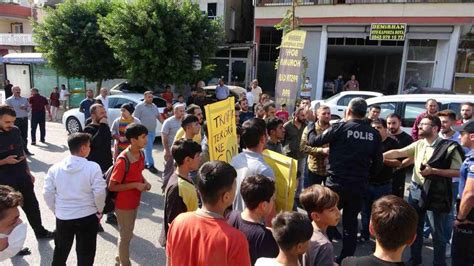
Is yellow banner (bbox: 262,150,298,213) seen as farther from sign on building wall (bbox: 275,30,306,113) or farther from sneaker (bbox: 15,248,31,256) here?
sign on building wall (bbox: 275,30,306,113)

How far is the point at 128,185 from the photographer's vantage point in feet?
11.3

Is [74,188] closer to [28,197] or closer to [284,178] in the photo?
[28,197]

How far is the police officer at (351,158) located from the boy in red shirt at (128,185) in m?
1.88

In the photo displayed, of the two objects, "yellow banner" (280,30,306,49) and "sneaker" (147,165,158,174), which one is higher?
"yellow banner" (280,30,306,49)

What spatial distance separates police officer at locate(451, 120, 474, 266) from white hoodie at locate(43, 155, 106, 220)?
3110 millimetres

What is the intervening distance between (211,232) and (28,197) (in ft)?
11.6

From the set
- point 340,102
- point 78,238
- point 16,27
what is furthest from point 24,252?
point 16,27

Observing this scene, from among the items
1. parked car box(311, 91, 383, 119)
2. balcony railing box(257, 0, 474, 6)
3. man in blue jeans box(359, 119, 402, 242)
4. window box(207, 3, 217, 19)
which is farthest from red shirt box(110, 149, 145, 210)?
window box(207, 3, 217, 19)

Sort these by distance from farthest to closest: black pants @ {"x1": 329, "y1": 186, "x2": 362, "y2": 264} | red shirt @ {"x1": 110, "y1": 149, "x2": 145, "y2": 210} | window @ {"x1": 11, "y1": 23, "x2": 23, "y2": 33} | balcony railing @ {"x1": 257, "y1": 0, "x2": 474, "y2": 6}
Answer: window @ {"x1": 11, "y1": 23, "x2": 23, "y2": 33} < balcony railing @ {"x1": 257, "y1": 0, "x2": 474, "y2": 6} < black pants @ {"x1": 329, "y1": 186, "x2": 362, "y2": 264} < red shirt @ {"x1": 110, "y1": 149, "x2": 145, "y2": 210}

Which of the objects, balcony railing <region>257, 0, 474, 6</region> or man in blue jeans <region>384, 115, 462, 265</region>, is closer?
man in blue jeans <region>384, 115, 462, 265</region>

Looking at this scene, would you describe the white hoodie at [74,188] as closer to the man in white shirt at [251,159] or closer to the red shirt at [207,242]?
the man in white shirt at [251,159]

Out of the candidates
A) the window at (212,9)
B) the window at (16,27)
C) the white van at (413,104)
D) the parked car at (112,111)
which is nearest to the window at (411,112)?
the white van at (413,104)

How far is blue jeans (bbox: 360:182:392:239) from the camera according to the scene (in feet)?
15.7

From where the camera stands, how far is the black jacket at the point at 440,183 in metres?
3.70
